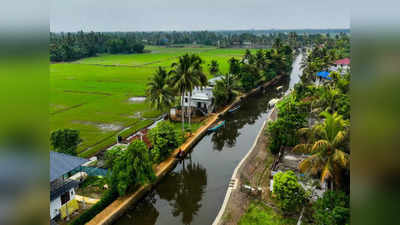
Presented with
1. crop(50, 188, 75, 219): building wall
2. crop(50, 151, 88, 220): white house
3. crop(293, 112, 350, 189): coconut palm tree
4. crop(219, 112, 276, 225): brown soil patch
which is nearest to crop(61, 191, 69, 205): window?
crop(50, 151, 88, 220): white house

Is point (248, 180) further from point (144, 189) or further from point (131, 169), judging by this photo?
point (131, 169)

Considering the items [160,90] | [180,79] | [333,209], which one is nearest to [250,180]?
[333,209]

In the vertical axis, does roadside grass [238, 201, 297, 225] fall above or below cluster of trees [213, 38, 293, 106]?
below

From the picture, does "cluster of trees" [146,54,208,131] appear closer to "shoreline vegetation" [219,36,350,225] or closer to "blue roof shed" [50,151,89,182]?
"shoreline vegetation" [219,36,350,225]

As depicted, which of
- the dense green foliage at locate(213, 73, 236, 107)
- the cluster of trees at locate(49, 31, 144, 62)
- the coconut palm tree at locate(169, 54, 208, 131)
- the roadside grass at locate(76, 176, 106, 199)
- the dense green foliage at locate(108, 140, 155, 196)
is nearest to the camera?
the dense green foliage at locate(108, 140, 155, 196)

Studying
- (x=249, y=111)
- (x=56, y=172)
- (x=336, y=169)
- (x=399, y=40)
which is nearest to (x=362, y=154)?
(x=399, y=40)

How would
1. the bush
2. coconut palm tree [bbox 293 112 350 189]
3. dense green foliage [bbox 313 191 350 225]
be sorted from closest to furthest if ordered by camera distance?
coconut palm tree [bbox 293 112 350 189], dense green foliage [bbox 313 191 350 225], the bush
